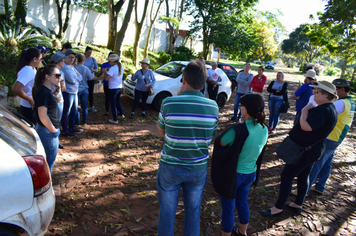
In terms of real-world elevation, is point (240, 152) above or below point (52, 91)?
below

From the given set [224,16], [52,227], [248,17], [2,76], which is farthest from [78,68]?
[248,17]

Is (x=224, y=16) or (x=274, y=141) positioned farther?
(x=224, y=16)

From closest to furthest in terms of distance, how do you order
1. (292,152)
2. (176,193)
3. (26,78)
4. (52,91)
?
(176,193) < (292,152) < (52,91) < (26,78)

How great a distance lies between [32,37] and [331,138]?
420 inches

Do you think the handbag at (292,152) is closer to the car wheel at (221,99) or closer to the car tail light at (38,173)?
the car tail light at (38,173)

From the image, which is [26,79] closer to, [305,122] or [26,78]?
[26,78]

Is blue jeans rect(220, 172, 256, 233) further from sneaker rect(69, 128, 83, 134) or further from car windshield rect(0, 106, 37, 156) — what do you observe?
sneaker rect(69, 128, 83, 134)

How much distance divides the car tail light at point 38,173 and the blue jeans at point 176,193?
40.9 inches

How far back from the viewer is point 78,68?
646cm

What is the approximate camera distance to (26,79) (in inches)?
154

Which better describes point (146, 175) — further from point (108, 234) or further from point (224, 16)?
point (224, 16)

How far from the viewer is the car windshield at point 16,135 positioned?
6.93 ft

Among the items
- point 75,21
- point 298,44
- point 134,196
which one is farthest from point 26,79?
point 298,44

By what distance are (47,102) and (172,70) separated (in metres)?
6.54
